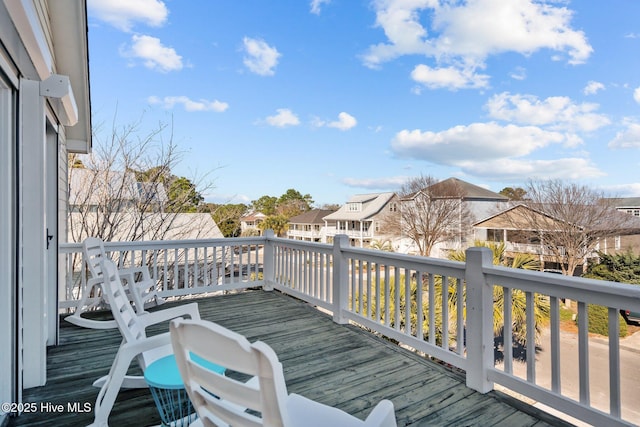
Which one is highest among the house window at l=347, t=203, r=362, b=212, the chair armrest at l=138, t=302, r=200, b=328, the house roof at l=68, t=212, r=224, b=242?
the house window at l=347, t=203, r=362, b=212

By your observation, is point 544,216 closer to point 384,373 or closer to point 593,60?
point 593,60

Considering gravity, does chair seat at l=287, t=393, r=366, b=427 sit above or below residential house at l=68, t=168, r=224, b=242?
below

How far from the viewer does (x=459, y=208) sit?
23.0 meters

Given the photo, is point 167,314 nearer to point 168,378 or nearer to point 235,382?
point 168,378

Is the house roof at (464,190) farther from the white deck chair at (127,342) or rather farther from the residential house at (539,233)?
the white deck chair at (127,342)

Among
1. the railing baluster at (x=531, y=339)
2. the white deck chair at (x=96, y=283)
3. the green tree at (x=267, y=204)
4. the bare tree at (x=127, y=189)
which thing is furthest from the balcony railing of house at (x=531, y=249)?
the green tree at (x=267, y=204)

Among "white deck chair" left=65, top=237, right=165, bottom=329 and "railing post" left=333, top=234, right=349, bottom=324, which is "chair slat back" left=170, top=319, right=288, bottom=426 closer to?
"railing post" left=333, top=234, right=349, bottom=324

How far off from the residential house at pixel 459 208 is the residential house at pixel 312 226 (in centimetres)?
974

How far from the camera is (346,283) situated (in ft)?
12.6

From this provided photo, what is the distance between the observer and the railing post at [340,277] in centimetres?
381

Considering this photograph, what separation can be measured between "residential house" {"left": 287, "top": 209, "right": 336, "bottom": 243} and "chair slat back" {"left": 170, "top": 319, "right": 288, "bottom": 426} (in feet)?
99.4

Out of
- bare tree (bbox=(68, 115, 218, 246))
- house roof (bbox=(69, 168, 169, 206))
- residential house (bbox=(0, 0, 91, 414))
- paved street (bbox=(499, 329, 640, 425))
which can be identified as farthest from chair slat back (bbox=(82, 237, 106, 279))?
paved street (bbox=(499, 329, 640, 425))

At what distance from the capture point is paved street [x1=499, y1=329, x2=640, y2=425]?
20.7 feet

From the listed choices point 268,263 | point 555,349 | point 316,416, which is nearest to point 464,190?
point 268,263
